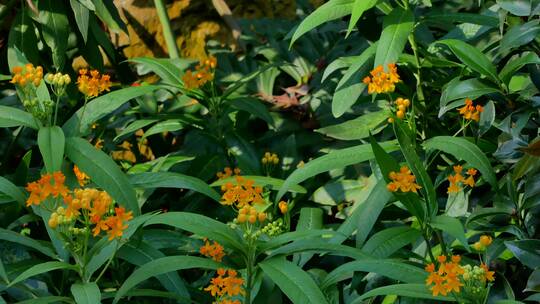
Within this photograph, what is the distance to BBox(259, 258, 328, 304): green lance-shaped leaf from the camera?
5.46ft

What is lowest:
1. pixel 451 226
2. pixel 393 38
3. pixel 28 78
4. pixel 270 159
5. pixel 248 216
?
pixel 270 159

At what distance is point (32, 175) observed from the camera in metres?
2.40

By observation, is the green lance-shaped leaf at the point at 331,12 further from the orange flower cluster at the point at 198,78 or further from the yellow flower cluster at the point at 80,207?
the yellow flower cluster at the point at 80,207

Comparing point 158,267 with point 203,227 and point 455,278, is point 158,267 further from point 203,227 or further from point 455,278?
point 455,278

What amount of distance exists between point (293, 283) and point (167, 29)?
6.17 ft

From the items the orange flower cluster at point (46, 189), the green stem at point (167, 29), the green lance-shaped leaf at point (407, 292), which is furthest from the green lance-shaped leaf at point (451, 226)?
the green stem at point (167, 29)

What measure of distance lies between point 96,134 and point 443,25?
1.02 meters

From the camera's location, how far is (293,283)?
1689 millimetres

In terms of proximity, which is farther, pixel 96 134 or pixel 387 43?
pixel 96 134

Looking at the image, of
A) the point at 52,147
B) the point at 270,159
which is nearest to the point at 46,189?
the point at 52,147

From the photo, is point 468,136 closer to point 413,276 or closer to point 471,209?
point 471,209

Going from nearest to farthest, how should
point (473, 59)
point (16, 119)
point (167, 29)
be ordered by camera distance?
point (16, 119) → point (473, 59) → point (167, 29)

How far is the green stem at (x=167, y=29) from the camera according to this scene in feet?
11.0

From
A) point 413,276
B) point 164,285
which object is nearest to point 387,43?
point 413,276
